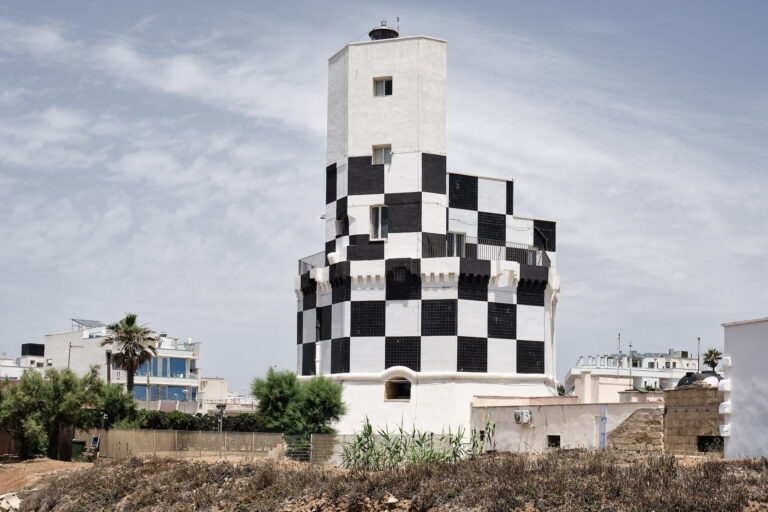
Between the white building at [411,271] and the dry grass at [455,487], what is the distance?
14143mm

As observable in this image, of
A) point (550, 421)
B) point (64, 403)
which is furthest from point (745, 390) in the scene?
point (64, 403)

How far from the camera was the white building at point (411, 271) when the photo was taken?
150ft

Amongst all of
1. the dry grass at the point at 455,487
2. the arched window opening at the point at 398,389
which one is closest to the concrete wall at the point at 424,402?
the arched window opening at the point at 398,389

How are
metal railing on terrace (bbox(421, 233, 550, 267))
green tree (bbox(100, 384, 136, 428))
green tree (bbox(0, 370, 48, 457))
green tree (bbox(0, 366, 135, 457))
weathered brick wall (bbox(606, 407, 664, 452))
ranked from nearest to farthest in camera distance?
1. weathered brick wall (bbox(606, 407, 664, 452))
2. green tree (bbox(0, 370, 48, 457))
3. green tree (bbox(0, 366, 135, 457))
4. metal railing on terrace (bbox(421, 233, 550, 267))
5. green tree (bbox(100, 384, 136, 428))

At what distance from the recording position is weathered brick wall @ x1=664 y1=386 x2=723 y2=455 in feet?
92.6

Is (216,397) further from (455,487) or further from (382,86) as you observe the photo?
(455,487)

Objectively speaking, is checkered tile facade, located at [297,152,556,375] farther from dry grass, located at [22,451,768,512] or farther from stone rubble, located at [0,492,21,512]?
stone rubble, located at [0,492,21,512]

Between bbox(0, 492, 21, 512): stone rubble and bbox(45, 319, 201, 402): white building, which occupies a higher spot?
bbox(45, 319, 201, 402): white building

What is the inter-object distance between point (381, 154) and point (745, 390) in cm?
2666

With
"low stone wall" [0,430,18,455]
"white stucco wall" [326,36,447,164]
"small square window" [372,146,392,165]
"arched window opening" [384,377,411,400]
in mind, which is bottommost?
"low stone wall" [0,430,18,455]

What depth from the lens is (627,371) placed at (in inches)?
4003

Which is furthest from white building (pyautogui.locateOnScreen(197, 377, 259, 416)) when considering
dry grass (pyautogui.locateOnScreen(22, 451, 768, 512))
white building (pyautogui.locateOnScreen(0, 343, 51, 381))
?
dry grass (pyautogui.locateOnScreen(22, 451, 768, 512))

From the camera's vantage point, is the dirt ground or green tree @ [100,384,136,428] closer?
the dirt ground

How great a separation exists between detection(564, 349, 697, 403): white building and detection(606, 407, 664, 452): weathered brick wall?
49.5 ft
